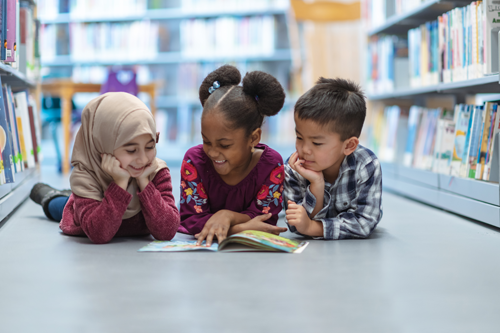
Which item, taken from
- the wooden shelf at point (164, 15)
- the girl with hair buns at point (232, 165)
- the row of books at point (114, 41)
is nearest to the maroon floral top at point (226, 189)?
the girl with hair buns at point (232, 165)

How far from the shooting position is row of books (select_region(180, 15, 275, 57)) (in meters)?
4.80

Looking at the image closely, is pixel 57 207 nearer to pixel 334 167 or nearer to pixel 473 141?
pixel 334 167

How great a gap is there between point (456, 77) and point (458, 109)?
18 centimetres

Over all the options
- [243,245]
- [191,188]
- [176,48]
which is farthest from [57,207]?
[176,48]

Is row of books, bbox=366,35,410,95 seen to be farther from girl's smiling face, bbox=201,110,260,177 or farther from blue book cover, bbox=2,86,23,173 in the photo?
blue book cover, bbox=2,86,23,173

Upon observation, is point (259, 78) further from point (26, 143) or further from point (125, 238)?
point (26, 143)

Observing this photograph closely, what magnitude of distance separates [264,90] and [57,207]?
38.1 inches

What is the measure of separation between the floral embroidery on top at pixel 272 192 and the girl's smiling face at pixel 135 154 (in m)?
0.39

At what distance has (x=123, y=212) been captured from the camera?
4.61 feet

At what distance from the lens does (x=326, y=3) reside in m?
4.20

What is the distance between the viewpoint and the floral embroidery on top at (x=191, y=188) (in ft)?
5.28

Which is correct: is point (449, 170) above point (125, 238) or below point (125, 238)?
above

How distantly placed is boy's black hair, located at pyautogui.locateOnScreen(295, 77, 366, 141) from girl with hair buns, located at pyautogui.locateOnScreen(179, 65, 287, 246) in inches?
3.5

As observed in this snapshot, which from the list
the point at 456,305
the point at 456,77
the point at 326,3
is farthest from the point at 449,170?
the point at 326,3
